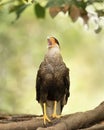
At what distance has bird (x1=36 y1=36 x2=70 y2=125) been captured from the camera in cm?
329

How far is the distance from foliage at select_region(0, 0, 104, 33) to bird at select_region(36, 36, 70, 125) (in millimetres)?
234

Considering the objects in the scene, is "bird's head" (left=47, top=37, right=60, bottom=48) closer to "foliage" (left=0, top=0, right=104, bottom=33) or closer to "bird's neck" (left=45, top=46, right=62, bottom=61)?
"bird's neck" (left=45, top=46, right=62, bottom=61)

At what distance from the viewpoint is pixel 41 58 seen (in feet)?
26.9

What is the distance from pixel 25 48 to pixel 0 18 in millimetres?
1147

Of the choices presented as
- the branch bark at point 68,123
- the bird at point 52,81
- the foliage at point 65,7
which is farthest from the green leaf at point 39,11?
the bird at point 52,81

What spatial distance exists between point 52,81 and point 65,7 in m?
0.51

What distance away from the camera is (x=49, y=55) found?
3.29 metres

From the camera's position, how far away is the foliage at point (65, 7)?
7.61 feet

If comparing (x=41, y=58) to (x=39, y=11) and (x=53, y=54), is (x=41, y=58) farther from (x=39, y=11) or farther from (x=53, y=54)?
(x=39, y=11)

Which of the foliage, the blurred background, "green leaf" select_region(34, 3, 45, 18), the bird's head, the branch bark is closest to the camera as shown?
the foliage

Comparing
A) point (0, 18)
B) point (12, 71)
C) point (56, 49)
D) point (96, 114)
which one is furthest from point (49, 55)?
point (12, 71)

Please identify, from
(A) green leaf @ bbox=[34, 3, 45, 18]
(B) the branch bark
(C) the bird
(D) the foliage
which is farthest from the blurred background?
(A) green leaf @ bbox=[34, 3, 45, 18]

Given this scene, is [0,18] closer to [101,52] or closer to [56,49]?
[101,52]

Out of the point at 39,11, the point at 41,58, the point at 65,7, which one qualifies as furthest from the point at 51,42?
the point at 41,58
